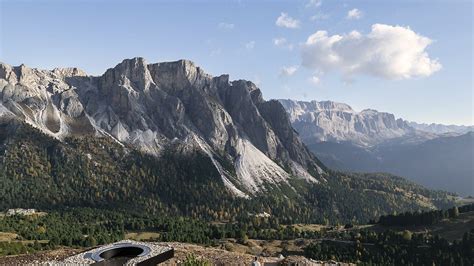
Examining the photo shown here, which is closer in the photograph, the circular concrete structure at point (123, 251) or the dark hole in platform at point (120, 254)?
the dark hole in platform at point (120, 254)

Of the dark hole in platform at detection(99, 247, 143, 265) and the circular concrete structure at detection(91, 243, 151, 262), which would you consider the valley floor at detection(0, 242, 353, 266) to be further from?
the dark hole in platform at detection(99, 247, 143, 265)

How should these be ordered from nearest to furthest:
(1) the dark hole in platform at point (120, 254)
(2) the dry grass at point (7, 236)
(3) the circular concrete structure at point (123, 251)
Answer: (1) the dark hole in platform at point (120, 254), (3) the circular concrete structure at point (123, 251), (2) the dry grass at point (7, 236)

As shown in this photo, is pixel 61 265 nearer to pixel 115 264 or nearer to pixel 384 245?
pixel 115 264

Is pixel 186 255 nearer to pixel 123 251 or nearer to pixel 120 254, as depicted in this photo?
pixel 123 251

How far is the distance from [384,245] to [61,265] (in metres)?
135

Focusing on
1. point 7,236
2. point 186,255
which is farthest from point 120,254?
point 7,236

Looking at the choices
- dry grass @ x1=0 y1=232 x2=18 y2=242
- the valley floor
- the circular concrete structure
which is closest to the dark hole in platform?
the circular concrete structure

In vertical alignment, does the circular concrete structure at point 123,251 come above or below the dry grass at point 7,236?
above

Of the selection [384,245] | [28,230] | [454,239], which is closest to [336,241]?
[384,245]

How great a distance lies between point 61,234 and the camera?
176000 mm

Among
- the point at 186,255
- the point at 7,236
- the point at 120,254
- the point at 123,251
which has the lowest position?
the point at 186,255

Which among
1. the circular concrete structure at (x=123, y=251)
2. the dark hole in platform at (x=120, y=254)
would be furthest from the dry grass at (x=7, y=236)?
the dark hole in platform at (x=120, y=254)

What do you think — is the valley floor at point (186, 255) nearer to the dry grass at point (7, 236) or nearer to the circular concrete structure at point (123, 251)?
the circular concrete structure at point (123, 251)

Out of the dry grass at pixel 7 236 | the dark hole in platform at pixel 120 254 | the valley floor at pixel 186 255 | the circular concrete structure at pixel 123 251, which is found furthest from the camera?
the dry grass at pixel 7 236
